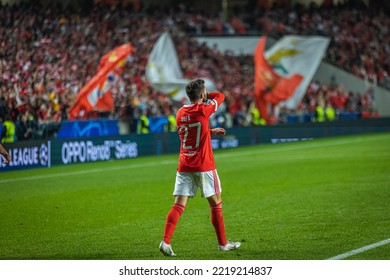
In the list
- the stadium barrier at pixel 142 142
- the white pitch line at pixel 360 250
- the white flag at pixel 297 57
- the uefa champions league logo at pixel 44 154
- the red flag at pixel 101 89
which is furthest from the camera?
the white flag at pixel 297 57

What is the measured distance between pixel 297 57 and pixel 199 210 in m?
22.3

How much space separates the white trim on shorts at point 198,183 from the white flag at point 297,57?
81.9 feet

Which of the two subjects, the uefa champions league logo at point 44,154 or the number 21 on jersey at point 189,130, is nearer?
the number 21 on jersey at point 189,130

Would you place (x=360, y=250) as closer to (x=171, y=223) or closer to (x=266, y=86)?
(x=171, y=223)

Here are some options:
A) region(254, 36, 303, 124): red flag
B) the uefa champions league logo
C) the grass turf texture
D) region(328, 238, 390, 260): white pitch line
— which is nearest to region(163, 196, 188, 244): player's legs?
the grass turf texture

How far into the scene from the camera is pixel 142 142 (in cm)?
2559

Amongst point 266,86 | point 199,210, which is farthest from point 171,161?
point 199,210

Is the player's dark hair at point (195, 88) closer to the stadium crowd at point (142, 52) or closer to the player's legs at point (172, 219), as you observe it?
the player's legs at point (172, 219)

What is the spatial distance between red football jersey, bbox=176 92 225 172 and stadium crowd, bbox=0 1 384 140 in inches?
426

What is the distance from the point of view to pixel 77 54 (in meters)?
26.7

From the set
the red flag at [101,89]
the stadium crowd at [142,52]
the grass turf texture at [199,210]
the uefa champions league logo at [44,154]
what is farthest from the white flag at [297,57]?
the uefa champions league logo at [44,154]

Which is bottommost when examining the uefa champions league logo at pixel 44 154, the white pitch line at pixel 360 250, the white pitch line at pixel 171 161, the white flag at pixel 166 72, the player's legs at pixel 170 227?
the white pitch line at pixel 171 161

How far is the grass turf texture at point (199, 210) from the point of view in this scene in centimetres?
1013

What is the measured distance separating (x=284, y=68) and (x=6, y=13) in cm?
1661
